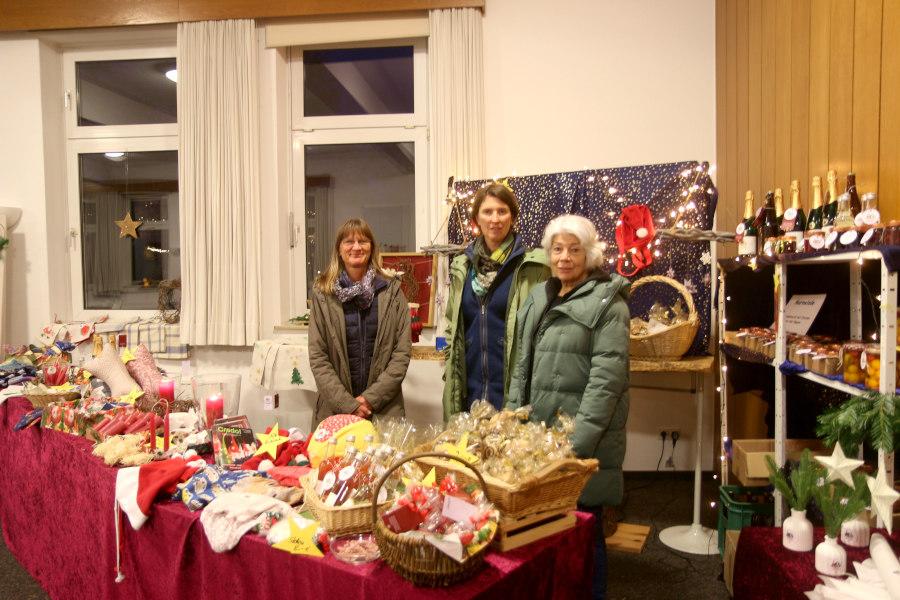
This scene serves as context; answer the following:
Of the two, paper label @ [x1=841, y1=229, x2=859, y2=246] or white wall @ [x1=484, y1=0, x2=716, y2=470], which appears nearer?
paper label @ [x1=841, y1=229, x2=859, y2=246]

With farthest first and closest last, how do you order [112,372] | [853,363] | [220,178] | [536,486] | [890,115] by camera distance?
[220,178]
[112,372]
[890,115]
[853,363]
[536,486]

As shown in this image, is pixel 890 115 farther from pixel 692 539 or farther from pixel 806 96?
pixel 692 539

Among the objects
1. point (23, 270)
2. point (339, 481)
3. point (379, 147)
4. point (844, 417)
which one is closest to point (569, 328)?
point (844, 417)

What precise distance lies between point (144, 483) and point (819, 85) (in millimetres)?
2745

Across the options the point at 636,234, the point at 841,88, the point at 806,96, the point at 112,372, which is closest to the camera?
the point at 841,88

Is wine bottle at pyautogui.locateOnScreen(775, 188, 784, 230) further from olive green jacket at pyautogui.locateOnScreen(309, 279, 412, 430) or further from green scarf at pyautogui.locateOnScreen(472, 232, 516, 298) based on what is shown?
olive green jacket at pyautogui.locateOnScreen(309, 279, 412, 430)

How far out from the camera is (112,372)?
2.95 metres

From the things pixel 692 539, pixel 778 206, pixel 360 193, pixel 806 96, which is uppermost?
pixel 806 96

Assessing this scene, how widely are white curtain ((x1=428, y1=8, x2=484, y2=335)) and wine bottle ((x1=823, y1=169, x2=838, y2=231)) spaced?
216 cm

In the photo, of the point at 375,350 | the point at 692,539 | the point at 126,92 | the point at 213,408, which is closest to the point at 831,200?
the point at 692,539

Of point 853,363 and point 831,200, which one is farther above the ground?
point 831,200

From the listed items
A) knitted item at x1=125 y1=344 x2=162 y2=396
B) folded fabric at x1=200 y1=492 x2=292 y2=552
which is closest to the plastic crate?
folded fabric at x1=200 y1=492 x2=292 y2=552

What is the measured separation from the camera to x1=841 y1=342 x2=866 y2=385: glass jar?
5.71ft

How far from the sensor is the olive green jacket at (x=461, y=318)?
7.77 ft
